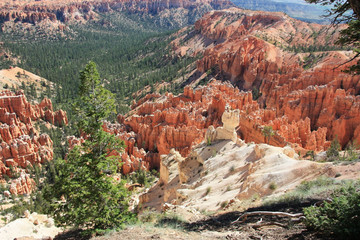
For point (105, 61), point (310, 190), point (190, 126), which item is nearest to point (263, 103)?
point (190, 126)

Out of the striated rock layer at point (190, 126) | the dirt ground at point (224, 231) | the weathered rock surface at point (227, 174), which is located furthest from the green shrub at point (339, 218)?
the striated rock layer at point (190, 126)

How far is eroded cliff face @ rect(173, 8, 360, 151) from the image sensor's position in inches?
1314

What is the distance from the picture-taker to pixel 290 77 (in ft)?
167

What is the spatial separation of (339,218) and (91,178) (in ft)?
30.4

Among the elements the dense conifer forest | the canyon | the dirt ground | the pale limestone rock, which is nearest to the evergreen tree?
the dirt ground

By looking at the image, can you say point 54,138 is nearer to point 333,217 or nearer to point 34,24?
point 333,217

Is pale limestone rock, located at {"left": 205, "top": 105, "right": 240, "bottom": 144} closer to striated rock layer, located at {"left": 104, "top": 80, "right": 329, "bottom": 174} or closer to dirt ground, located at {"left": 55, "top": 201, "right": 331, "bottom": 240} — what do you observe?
striated rock layer, located at {"left": 104, "top": 80, "right": 329, "bottom": 174}

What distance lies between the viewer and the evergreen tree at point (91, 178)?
36.7 feet

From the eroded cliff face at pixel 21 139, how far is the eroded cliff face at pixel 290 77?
31573mm

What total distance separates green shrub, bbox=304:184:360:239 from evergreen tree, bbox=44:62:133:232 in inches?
294

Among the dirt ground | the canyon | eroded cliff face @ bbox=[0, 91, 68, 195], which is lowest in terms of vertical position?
eroded cliff face @ bbox=[0, 91, 68, 195]

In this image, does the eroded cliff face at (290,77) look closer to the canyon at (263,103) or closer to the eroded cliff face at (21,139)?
the canyon at (263,103)

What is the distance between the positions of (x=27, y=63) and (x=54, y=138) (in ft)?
224

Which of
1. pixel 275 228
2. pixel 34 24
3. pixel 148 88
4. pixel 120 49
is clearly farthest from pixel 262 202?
pixel 34 24
